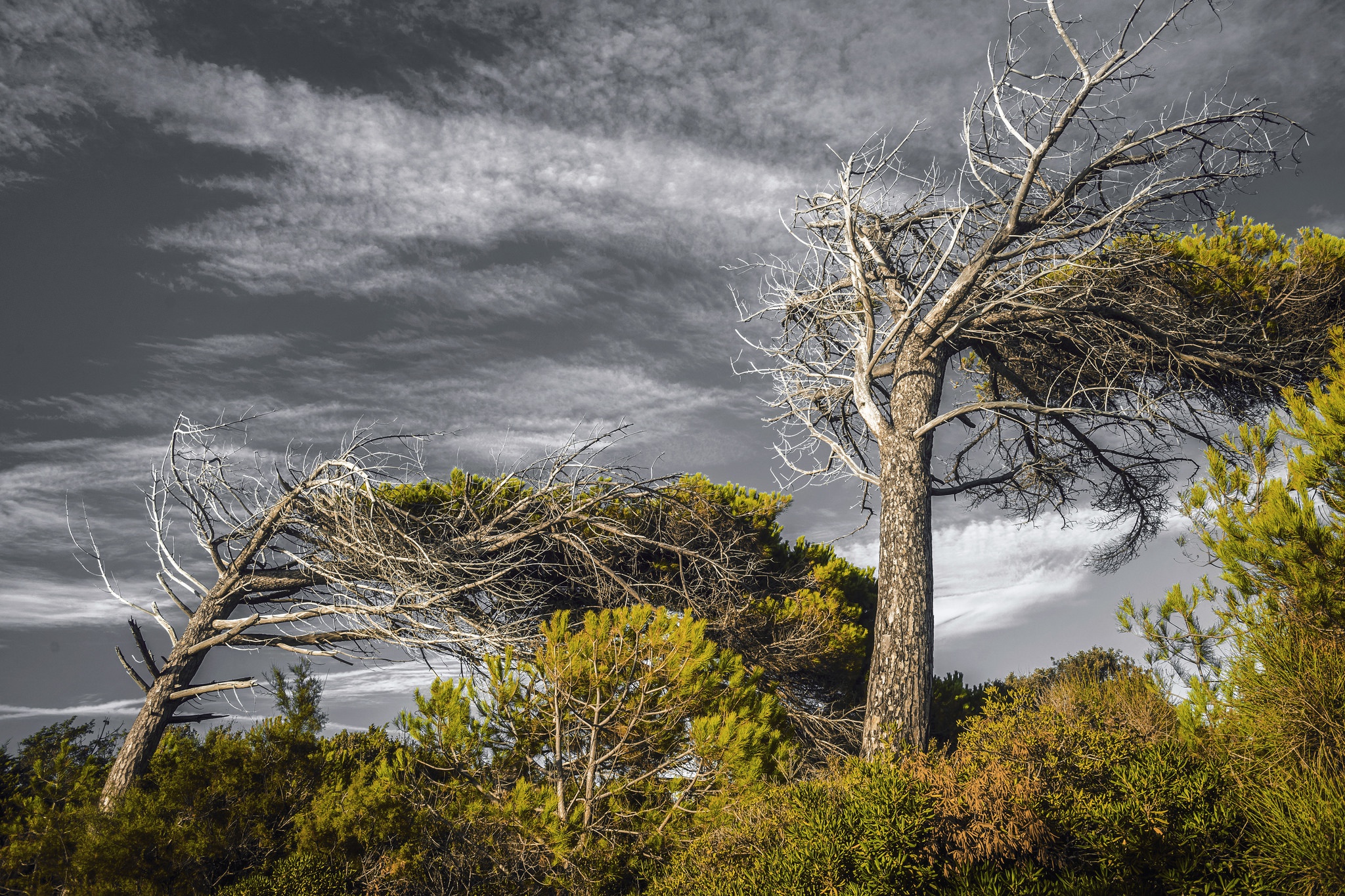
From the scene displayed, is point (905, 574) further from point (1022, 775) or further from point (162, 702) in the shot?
point (162, 702)

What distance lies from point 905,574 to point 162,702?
986 centimetres

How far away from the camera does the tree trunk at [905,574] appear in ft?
25.4

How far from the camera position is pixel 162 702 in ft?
31.3

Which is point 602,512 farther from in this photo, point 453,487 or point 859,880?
point 859,880

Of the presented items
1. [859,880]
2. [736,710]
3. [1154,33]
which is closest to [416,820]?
[736,710]

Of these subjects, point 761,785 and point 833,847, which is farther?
point 761,785

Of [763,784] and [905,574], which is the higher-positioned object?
[905,574]

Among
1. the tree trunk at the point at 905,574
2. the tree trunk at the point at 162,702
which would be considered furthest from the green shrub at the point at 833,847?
the tree trunk at the point at 162,702

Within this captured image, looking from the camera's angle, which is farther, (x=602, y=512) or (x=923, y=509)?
(x=602, y=512)

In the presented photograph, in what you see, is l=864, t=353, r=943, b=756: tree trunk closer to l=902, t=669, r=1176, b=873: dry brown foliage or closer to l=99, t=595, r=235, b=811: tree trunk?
l=902, t=669, r=1176, b=873: dry brown foliage

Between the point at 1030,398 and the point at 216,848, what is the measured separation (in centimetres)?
1121

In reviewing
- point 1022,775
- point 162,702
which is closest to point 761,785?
point 1022,775

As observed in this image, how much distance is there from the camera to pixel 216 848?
256 inches

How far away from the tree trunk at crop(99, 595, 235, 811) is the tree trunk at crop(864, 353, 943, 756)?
8943mm
